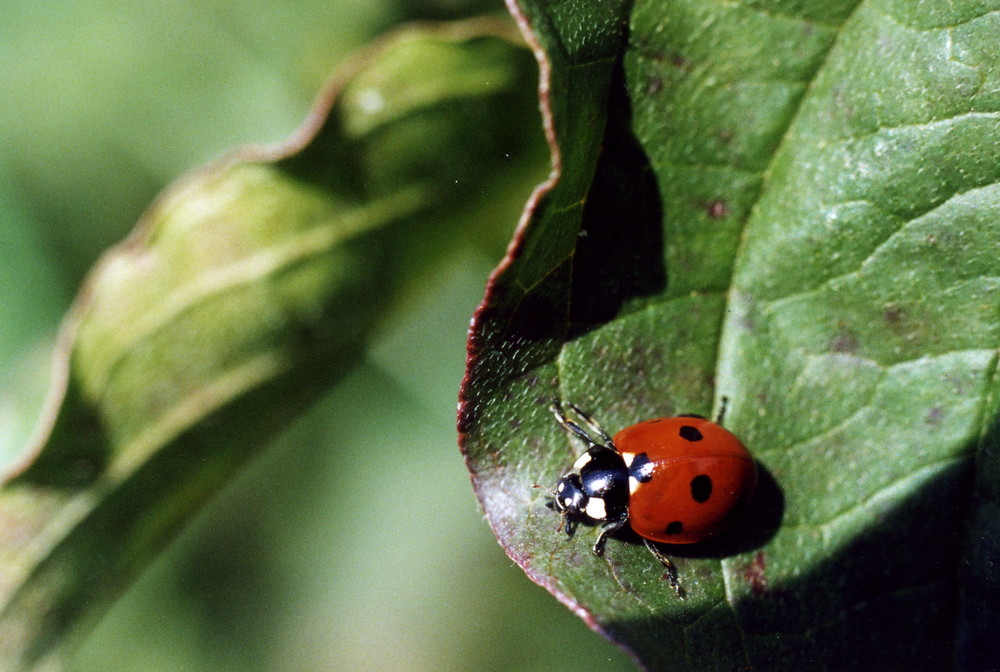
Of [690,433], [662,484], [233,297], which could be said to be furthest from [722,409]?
[233,297]

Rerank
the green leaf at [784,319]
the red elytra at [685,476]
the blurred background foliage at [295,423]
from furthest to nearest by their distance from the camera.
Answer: the blurred background foliage at [295,423] < the red elytra at [685,476] < the green leaf at [784,319]

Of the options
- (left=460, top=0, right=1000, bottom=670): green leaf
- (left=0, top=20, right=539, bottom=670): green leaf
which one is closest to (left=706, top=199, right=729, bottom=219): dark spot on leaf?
(left=460, top=0, right=1000, bottom=670): green leaf

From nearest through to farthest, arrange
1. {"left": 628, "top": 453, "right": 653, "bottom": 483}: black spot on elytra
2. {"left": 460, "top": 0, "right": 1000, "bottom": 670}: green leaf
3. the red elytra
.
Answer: {"left": 460, "top": 0, "right": 1000, "bottom": 670}: green leaf
the red elytra
{"left": 628, "top": 453, "right": 653, "bottom": 483}: black spot on elytra

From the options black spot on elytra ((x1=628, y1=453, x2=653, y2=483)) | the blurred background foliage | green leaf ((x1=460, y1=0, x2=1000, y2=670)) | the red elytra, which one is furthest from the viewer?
the blurred background foliage

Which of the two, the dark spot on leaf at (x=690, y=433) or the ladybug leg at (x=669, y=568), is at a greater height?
the dark spot on leaf at (x=690, y=433)

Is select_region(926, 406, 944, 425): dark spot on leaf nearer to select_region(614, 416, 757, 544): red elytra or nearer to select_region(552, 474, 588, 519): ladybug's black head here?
select_region(614, 416, 757, 544): red elytra

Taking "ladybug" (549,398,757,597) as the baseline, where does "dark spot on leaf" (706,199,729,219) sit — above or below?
above

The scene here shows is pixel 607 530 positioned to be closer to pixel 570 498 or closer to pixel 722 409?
pixel 570 498

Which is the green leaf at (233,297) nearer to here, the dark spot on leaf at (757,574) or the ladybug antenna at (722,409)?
the ladybug antenna at (722,409)

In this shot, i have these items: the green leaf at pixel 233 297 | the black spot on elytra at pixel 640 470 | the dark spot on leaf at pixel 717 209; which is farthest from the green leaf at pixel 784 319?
the green leaf at pixel 233 297
